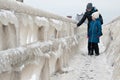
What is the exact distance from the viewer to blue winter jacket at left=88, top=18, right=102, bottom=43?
25.0 feet

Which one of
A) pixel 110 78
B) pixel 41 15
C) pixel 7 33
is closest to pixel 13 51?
pixel 7 33

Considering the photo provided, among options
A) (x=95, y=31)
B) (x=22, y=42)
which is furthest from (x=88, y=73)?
(x=95, y=31)

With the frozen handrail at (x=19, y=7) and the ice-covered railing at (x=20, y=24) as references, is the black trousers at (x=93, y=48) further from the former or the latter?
the frozen handrail at (x=19, y=7)

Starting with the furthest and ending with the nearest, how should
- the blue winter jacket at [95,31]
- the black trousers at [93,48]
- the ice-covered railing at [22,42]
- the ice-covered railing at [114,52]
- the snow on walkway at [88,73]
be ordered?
1. the black trousers at [93,48]
2. the blue winter jacket at [95,31]
3. the snow on walkway at [88,73]
4. the ice-covered railing at [114,52]
5. the ice-covered railing at [22,42]

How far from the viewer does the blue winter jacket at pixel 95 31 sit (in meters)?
7.62

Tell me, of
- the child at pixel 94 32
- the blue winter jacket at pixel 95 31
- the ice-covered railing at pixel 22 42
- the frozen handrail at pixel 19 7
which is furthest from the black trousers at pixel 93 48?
the frozen handrail at pixel 19 7

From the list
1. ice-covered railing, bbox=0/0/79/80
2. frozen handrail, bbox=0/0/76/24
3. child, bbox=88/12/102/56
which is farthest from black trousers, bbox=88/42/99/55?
frozen handrail, bbox=0/0/76/24

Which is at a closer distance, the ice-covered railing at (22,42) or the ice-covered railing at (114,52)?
the ice-covered railing at (22,42)

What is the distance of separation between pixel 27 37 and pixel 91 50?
5.08m

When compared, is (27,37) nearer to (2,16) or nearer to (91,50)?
(2,16)

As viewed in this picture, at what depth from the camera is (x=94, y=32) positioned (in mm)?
7773

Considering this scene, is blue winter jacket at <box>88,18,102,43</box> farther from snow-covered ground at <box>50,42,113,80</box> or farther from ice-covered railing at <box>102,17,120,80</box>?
snow-covered ground at <box>50,42,113,80</box>

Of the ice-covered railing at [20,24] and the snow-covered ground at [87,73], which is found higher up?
the ice-covered railing at [20,24]

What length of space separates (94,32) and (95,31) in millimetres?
38
